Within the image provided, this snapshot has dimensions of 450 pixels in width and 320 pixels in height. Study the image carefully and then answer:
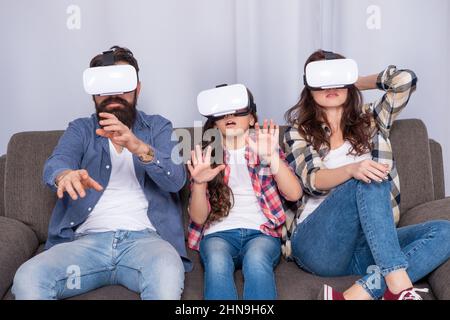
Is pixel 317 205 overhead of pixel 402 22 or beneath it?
beneath

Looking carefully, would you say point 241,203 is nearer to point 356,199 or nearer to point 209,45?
point 356,199

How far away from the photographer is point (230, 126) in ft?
5.56

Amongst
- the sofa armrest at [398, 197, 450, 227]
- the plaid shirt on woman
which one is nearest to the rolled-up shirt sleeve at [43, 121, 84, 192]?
the plaid shirt on woman

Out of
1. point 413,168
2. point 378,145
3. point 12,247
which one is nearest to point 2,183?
point 12,247

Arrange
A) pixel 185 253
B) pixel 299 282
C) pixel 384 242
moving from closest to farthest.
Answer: pixel 384 242
pixel 299 282
pixel 185 253

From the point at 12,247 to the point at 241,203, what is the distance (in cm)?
64

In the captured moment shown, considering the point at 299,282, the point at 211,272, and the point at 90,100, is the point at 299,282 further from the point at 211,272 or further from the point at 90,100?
the point at 90,100

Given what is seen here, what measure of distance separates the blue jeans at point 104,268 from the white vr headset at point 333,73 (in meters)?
0.59

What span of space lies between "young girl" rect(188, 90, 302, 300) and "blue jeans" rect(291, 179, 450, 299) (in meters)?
0.10

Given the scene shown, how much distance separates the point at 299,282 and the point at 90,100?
113 cm

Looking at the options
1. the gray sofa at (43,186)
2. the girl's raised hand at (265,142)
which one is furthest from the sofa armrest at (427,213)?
the girl's raised hand at (265,142)

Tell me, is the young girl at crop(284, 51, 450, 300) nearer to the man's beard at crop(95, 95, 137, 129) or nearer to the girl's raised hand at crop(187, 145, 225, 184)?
the girl's raised hand at crop(187, 145, 225, 184)

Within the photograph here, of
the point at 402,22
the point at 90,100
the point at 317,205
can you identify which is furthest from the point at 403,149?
the point at 90,100

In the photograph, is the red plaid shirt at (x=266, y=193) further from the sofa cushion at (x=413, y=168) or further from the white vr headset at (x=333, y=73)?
the sofa cushion at (x=413, y=168)
